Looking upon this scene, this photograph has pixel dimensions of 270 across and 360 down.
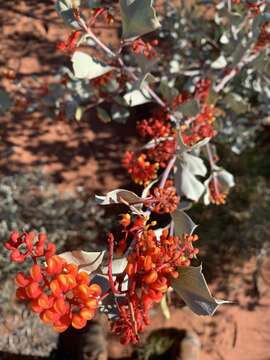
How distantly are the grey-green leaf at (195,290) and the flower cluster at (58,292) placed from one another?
11.3 inches

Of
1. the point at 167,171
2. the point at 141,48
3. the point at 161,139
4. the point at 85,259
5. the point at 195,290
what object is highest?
the point at 141,48

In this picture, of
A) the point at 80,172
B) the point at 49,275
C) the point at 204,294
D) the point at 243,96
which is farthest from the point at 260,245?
the point at 49,275

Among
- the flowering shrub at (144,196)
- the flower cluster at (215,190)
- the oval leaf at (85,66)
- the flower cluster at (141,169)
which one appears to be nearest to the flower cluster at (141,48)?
the flowering shrub at (144,196)

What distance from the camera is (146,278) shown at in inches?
56.7

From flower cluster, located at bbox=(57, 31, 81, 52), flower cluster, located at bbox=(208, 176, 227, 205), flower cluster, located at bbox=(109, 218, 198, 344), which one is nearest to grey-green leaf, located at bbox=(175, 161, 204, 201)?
flower cluster, located at bbox=(208, 176, 227, 205)

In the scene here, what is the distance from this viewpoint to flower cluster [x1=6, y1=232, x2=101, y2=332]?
4.35 feet

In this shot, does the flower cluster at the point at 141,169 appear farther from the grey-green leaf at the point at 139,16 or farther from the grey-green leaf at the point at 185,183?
the grey-green leaf at the point at 139,16

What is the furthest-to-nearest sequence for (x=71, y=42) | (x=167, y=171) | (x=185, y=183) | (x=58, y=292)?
(x=185, y=183) → (x=167, y=171) → (x=71, y=42) → (x=58, y=292)

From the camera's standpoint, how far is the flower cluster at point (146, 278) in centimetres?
146

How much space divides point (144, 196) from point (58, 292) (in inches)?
36.1

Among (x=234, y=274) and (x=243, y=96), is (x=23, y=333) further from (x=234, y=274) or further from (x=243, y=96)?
(x=243, y=96)

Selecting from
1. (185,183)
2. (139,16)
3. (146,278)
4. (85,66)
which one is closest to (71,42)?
(85,66)

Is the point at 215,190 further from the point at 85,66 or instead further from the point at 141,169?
the point at 85,66

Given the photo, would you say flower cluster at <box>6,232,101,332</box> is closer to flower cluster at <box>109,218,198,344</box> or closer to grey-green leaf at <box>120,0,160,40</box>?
flower cluster at <box>109,218,198,344</box>
